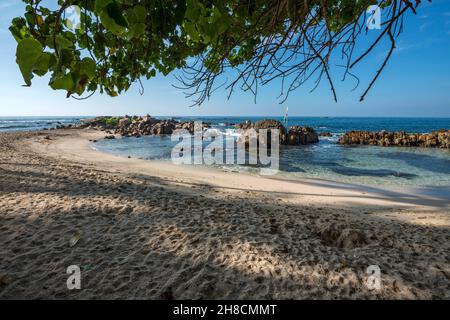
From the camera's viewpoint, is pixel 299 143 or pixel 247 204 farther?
pixel 299 143

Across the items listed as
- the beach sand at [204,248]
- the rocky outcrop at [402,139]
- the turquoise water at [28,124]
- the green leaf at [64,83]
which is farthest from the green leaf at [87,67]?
the turquoise water at [28,124]

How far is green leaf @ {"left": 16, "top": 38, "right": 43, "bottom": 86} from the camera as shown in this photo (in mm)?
769

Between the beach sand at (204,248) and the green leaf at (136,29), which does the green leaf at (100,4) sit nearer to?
the green leaf at (136,29)

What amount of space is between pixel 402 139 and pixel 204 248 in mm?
28901

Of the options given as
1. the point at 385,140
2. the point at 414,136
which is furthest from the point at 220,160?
the point at 414,136

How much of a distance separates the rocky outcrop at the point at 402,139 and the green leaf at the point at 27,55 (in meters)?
29.5

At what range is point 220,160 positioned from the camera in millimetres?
16078

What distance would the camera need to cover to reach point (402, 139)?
2575 centimetres

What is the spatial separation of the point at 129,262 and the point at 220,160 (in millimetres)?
12914

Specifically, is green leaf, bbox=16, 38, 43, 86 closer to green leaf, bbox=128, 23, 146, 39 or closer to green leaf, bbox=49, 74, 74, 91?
green leaf, bbox=49, 74, 74, 91

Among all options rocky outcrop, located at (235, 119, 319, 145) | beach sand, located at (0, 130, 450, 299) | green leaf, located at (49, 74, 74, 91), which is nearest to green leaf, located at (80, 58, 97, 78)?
green leaf, located at (49, 74, 74, 91)

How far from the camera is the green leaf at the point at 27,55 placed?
2.52ft
